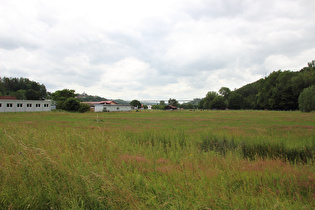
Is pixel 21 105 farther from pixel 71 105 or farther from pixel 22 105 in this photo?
pixel 71 105

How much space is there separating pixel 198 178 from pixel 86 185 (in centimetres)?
248

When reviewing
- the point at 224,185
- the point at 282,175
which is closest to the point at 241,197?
the point at 224,185

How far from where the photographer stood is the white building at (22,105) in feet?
170

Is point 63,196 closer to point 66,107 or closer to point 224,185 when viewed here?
point 224,185

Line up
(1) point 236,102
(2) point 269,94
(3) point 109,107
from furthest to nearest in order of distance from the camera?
1. (1) point 236,102
2. (2) point 269,94
3. (3) point 109,107

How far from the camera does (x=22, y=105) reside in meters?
55.7

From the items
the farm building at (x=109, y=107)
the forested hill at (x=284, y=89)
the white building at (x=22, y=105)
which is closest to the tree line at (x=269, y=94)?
the forested hill at (x=284, y=89)

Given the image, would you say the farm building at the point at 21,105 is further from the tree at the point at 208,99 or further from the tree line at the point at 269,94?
the tree at the point at 208,99

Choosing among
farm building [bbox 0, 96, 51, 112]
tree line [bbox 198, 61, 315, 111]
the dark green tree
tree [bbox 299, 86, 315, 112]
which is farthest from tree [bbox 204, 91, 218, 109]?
farm building [bbox 0, 96, 51, 112]

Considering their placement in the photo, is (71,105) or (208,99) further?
(208,99)

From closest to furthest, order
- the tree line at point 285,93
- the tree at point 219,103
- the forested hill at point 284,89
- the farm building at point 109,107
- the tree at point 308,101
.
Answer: the tree at point 308,101 < the tree line at point 285,93 < the farm building at point 109,107 < the forested hill at point 284,89 < the tree at point 219,103

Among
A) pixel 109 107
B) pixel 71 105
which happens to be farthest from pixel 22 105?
pixel 109 107

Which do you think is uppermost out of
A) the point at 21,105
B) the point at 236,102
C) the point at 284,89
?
the point at 284,89

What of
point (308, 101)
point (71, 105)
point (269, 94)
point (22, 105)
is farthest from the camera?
point (269, 94)
